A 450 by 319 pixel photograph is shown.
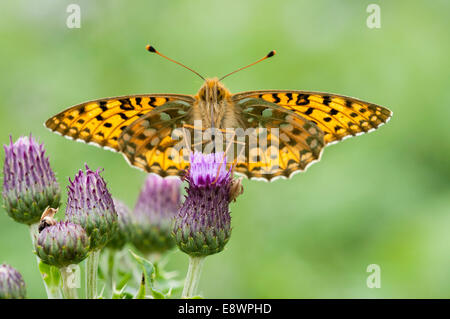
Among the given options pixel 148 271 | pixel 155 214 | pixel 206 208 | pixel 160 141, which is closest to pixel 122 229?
pixel 155 214

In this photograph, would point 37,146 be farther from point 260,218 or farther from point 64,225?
point 260,218

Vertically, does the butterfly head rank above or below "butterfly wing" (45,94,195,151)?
above

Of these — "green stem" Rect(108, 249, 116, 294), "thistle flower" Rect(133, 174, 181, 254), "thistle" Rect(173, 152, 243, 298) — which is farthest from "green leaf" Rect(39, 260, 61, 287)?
"thistle flower" Rect(133, 174, 181, 254)

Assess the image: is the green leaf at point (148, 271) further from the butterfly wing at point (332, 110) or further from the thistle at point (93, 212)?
the butterfly wing at point (332, 110)

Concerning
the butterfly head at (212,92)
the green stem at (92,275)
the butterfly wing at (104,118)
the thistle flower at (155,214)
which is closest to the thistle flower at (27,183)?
the butterfly wing at (104,118)

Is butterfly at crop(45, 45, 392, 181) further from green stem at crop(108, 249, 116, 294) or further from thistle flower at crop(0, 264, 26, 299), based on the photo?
thistle flower at crop(0, 264, 26, 299)

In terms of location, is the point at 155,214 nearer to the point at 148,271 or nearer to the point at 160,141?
the point at 160,141
